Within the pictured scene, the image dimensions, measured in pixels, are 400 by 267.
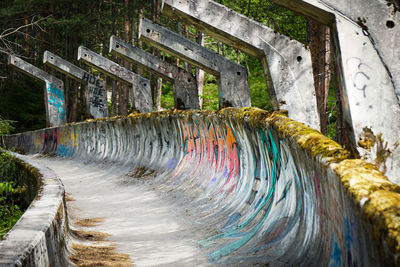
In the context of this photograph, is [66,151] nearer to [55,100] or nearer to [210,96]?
[55,100]

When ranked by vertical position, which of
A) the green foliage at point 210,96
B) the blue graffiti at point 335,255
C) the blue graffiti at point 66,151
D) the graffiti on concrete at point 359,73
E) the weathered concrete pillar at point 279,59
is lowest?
the blue graffiti at point 335,255

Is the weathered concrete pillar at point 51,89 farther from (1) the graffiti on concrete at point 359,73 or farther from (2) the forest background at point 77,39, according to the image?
(1) the graffiti on concrete at point 359,73

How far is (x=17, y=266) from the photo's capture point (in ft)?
8.19

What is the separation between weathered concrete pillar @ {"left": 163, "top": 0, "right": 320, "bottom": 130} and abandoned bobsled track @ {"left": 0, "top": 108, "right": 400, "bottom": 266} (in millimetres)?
625

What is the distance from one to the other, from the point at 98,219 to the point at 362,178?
15.9ft

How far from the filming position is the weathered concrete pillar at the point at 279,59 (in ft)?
20.0

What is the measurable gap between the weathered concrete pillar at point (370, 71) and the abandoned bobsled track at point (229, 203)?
0.42 m

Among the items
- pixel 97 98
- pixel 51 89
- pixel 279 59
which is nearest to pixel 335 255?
pixel 279 59

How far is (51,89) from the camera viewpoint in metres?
23.4

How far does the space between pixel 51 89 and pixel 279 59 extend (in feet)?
61.7

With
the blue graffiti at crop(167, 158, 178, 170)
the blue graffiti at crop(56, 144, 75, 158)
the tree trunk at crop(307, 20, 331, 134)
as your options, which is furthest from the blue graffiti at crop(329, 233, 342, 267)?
the blue graffiti at crop(56, 144, 75, 158)

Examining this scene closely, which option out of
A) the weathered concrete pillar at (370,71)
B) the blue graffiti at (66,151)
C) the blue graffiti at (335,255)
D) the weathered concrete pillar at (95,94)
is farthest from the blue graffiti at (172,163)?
the weathered concrete pillar at (95,94)

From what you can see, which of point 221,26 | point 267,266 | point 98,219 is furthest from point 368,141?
point 98,219

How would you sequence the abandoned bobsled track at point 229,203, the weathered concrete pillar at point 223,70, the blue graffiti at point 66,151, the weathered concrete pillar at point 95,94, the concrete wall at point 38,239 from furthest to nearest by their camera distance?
the weathered concrete pillar at point 95,94, the blue graffiti at point 66,151, the weathered concrete pillar at point 223,70, the concrete wall at point 38,239, the abandoned bobsled track at point 229,203
